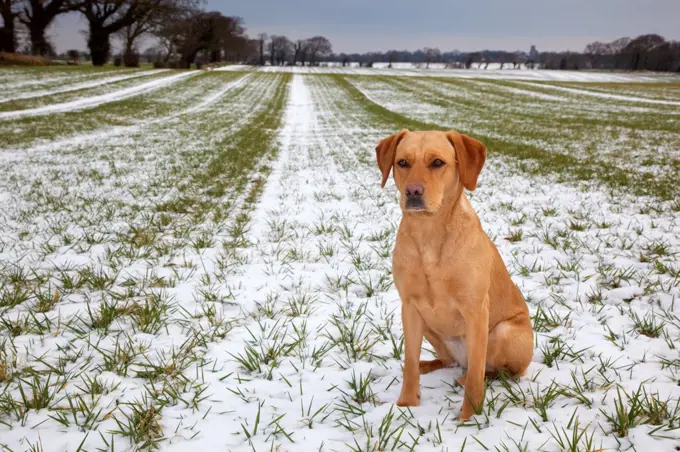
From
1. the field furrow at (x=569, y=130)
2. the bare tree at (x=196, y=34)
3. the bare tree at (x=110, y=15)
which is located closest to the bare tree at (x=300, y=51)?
the bare tree at (x=196, y=34)

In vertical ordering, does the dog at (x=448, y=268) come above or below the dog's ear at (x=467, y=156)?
below

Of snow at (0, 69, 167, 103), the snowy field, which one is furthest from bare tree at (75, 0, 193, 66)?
the snowy field

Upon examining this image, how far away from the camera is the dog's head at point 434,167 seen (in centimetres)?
215

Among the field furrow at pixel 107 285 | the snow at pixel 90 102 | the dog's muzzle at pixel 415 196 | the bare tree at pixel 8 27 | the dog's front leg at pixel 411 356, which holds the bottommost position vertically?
the field furrow at pixel 107 285

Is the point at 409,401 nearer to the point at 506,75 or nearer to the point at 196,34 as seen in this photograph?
the point at 196,34

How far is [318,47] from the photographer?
445 feet

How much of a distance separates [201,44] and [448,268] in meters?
77.5

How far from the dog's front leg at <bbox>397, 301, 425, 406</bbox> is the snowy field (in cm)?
12

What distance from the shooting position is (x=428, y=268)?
7.09 ft

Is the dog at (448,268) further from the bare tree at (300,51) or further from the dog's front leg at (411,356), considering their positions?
the bare tree at (300,51)

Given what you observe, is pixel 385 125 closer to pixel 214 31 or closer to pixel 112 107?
pixel 112 107

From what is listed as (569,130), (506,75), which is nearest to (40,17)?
(569,130)

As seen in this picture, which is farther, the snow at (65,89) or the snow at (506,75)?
the snow at (506,75)

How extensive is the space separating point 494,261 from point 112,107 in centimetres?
2585
